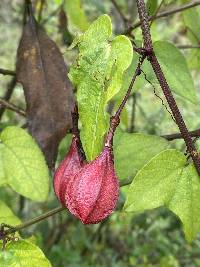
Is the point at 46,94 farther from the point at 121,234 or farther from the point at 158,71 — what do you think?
the point at 121,234

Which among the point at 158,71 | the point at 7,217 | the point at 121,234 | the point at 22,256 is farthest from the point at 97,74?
the point at 121,234

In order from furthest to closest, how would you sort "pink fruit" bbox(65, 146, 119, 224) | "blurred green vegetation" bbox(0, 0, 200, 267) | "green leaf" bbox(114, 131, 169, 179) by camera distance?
"blurred green vegetation" bbox(0, 0, 200, 267)
"green leaf" bbox(114, 131, 169, 179)
"pink fruit" bbox(65, 146, 119, 224)

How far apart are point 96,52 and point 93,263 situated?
140 cm

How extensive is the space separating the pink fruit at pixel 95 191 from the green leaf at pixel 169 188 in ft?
0.35

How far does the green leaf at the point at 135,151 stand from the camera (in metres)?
0.92

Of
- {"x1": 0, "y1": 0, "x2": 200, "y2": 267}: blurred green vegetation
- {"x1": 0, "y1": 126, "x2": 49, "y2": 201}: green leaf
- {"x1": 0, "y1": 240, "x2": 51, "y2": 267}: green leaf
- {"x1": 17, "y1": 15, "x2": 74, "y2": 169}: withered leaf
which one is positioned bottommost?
{"x1": 0, "y1": 0, "x2": 200, "y2": 267}: blurred green vegetation

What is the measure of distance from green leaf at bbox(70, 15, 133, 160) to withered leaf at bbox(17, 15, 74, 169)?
0.86 feet

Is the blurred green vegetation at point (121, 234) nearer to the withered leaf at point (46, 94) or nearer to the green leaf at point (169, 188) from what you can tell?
the withered leaf at point (46, 94)

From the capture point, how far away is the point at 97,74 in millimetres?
713

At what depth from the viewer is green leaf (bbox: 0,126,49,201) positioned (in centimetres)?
101

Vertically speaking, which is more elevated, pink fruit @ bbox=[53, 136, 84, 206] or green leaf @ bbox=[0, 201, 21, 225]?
pink fruit @ bbox=[53, 136, 84, 206]

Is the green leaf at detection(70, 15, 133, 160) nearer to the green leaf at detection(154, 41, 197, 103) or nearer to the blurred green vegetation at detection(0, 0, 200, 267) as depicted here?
the green leaf at detection(154, 41, 197, 103)

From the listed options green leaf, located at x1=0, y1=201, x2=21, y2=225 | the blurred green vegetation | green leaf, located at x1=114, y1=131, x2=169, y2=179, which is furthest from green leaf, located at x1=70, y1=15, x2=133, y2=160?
the blurred green vegetation

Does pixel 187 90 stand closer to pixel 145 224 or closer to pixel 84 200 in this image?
pixel 84 200
